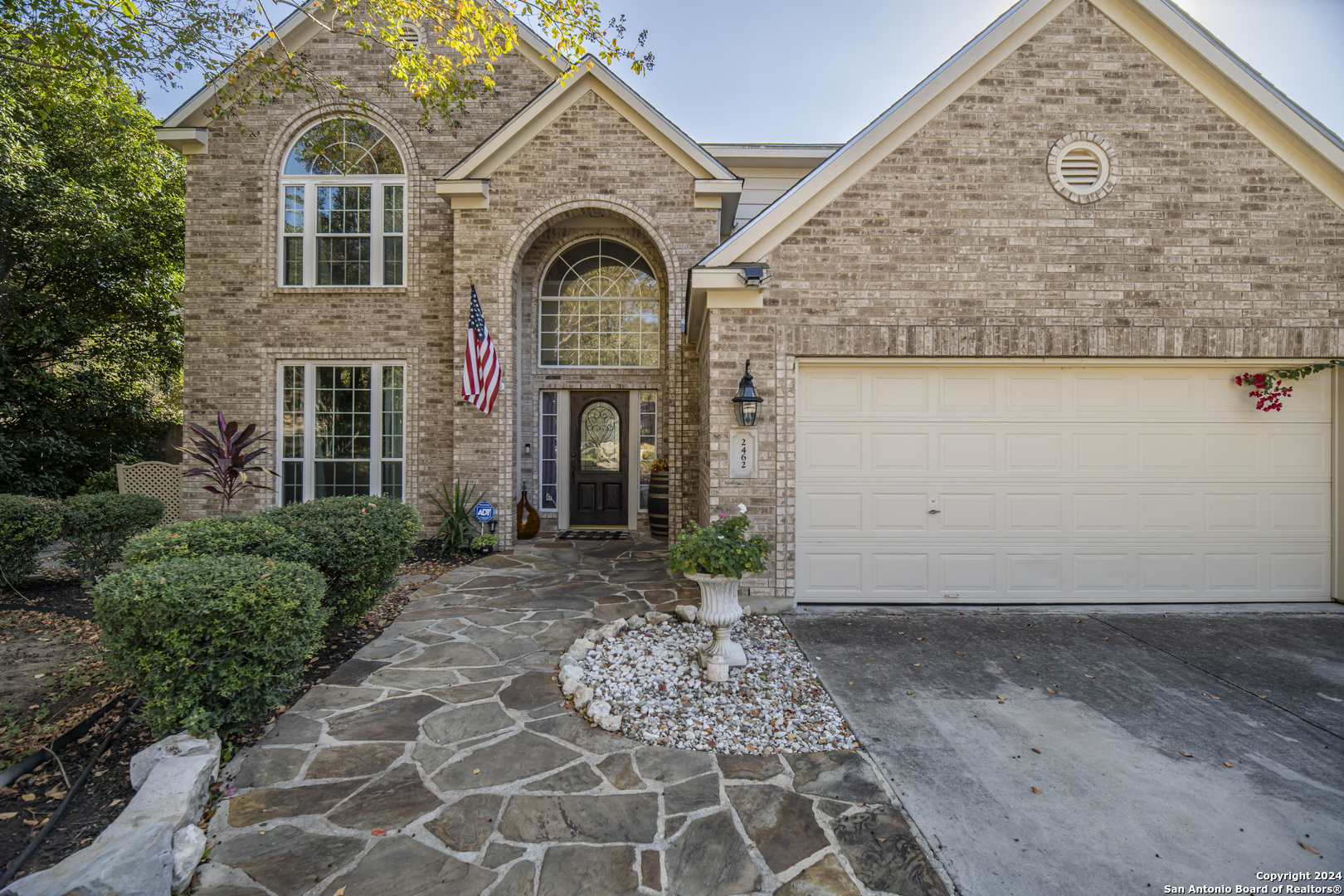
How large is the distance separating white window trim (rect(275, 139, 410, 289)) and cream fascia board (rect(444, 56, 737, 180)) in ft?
5.00

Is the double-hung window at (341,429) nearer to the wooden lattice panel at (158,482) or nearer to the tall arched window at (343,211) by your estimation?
the tall arched window at (343,211)

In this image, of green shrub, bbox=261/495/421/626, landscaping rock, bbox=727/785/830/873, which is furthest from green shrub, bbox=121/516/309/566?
landscaping rock, bbox=727/785/830/873

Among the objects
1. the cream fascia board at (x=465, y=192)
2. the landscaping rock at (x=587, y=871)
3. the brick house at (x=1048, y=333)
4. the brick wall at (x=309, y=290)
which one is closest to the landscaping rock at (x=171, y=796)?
the landscaping rock at (x=587, y=871)

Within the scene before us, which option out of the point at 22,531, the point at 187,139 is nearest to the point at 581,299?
the point at 187,139

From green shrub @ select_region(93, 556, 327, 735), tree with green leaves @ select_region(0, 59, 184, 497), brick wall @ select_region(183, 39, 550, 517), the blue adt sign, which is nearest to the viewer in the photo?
green shrub @ select_region(93, 556, 327, 735)

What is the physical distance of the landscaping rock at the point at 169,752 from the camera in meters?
2.68

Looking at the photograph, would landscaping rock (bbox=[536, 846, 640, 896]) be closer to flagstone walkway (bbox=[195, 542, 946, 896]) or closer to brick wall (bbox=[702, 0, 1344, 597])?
flagstone walkway (bbox=[195, 542, 946, 896])

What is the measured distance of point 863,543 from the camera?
5.63 metres

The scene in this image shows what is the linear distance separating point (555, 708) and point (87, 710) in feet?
9.36

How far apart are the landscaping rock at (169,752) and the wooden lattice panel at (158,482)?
890 cm

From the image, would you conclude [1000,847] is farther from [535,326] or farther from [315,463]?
[315,463]

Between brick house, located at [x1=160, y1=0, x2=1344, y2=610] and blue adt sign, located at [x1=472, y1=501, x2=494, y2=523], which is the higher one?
brick house, located at [x1=160, y1=0, x2=1344, y2=610]

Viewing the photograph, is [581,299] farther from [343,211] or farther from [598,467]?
[343,211]

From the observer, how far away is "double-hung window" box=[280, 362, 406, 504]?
9.26m
